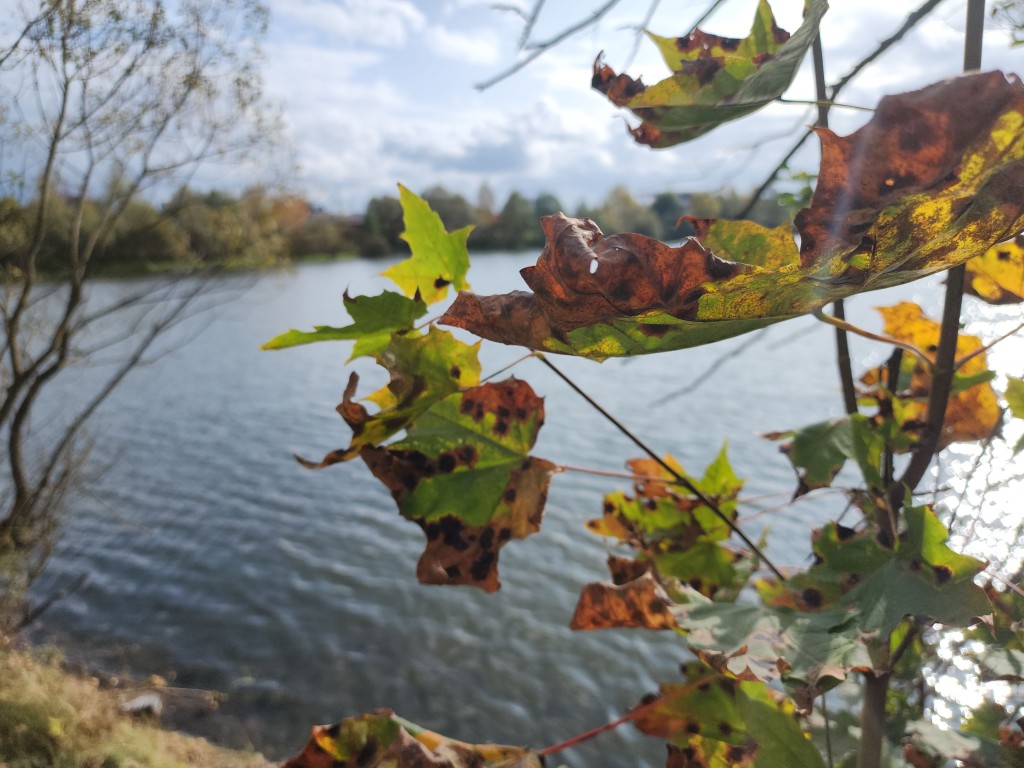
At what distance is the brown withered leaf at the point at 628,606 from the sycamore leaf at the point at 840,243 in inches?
10.5

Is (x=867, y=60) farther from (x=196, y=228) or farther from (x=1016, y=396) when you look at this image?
(x=196, y=228)

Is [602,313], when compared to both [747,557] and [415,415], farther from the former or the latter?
[747,557]

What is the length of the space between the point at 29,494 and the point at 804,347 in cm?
994

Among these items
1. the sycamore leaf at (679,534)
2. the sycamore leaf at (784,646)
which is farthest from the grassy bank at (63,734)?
the sycamore leaf at (784,646)

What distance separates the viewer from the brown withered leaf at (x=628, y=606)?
22.0 inches

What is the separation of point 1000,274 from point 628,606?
0.40m

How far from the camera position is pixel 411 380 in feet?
1.53

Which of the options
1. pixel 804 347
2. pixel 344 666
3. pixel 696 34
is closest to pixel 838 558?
pixel 696 34

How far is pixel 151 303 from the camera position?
4.76m

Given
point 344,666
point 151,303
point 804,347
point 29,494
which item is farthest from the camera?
point 804,347

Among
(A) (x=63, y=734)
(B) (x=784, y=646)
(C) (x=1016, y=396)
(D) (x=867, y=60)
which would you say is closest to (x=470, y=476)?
(B) (x=784, y=646)

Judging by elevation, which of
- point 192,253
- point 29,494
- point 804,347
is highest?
point 192,253

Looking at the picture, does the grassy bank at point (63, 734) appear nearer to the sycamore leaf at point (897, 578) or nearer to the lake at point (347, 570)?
the lake at point (347, 570)

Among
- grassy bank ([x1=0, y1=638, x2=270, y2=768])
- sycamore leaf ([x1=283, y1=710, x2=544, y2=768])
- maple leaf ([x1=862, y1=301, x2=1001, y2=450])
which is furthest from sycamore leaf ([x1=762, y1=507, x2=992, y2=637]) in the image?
grassy bank ([x1=0, y1=638, x2=270, y2=768])
